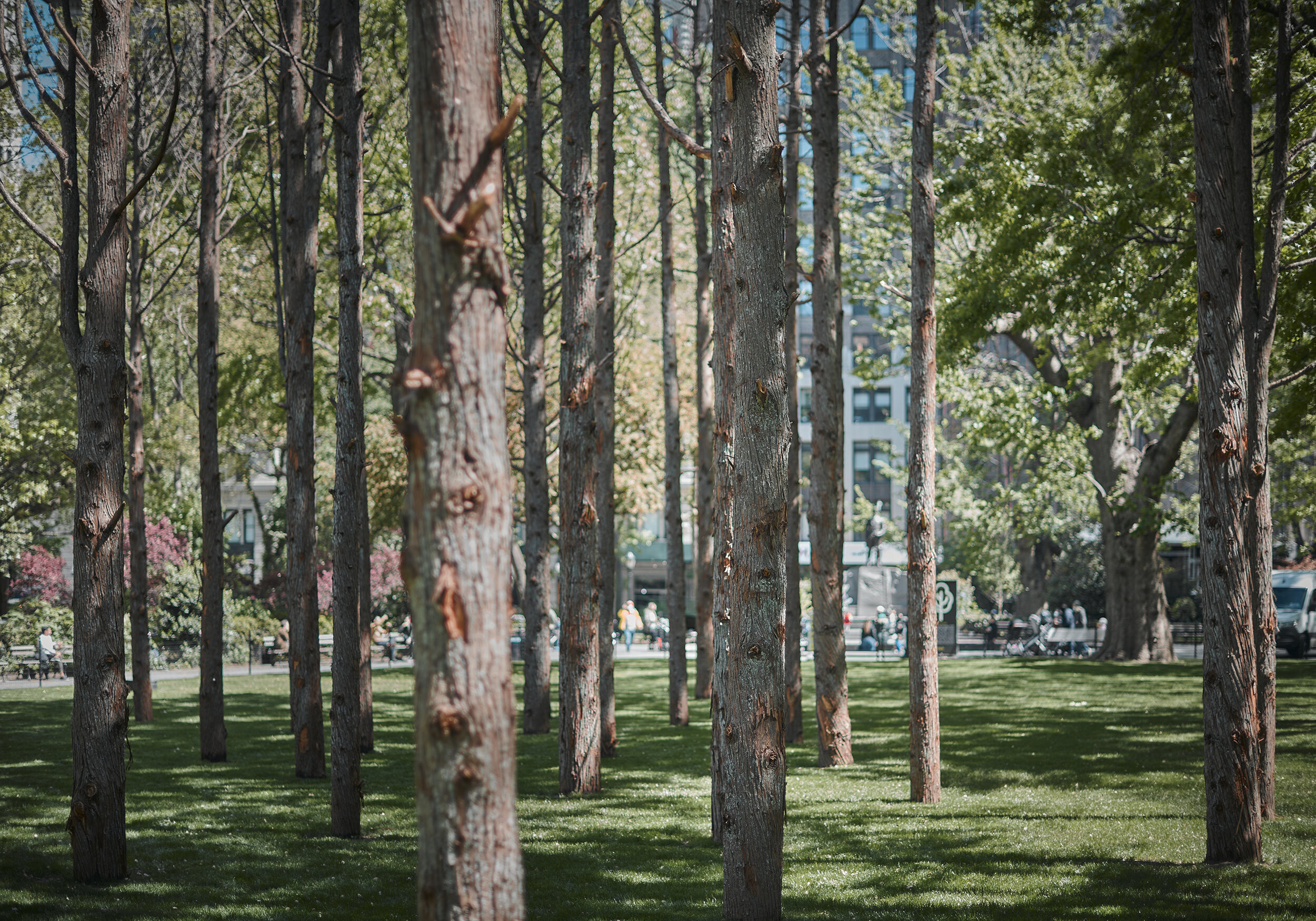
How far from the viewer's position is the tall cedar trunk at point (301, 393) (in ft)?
35.6

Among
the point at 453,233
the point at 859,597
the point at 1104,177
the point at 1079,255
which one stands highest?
the point at 1104,177

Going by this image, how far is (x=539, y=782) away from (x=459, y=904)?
889cm

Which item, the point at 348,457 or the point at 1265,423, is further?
the point at 1265,423

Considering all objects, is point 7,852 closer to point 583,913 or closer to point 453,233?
point 583,913


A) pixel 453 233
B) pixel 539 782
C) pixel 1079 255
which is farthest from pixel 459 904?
pixel 1079 255

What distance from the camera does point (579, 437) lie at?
421 inches

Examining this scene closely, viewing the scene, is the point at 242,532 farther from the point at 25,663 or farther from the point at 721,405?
the point at 721,405

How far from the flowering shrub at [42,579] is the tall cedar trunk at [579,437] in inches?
977

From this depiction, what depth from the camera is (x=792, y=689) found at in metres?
14.1

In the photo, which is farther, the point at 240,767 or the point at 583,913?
the point at 240,767

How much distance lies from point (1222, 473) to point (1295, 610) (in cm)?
3031

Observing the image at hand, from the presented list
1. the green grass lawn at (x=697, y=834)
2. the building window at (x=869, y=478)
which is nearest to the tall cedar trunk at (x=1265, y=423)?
the green grass lawn at (x=697, y=834)

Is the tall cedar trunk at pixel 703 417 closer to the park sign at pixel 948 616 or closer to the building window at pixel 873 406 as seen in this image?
the park sign at pixel 948 616

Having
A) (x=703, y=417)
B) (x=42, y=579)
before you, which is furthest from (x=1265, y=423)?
(x=42, y=579)
